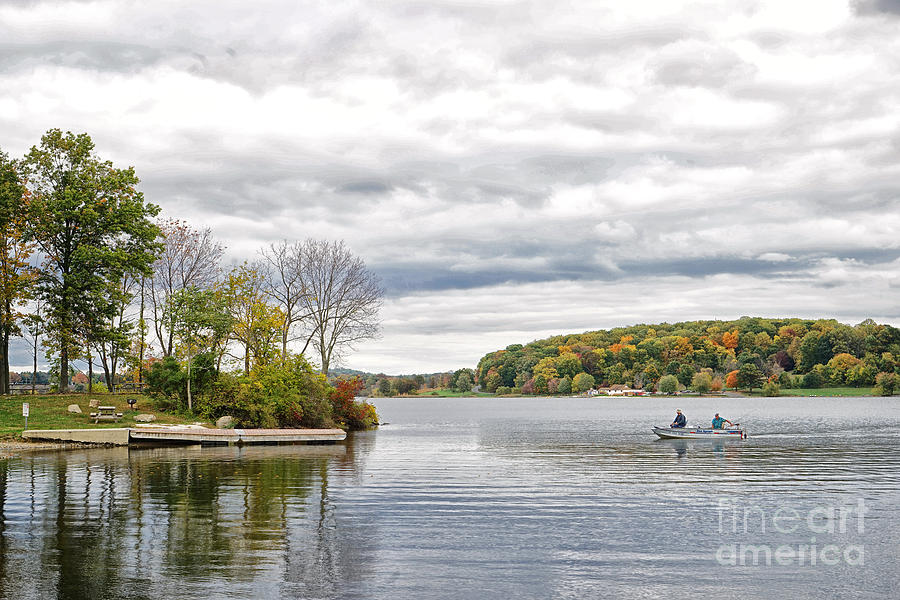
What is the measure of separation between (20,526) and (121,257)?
36.9m

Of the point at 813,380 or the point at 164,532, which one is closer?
the point at 164,532

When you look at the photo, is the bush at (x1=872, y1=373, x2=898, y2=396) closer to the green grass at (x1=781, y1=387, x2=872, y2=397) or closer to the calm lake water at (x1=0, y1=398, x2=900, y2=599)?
the green grass at (x1=781, y1=387, x2=872, y2=397)

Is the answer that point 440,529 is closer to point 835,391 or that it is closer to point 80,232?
point 80,232

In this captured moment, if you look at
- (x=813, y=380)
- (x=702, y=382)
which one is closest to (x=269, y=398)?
(x=702, y=382)

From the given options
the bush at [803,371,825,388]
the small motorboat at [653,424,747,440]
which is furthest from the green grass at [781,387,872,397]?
the small motorboat at [653,424,747,440]

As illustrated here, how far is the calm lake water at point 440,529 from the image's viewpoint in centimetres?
1409

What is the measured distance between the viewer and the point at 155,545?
16625 millimetres

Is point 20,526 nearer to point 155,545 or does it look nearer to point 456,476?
point 155,545

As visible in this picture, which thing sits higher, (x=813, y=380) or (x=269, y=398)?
(x=269, y=398)

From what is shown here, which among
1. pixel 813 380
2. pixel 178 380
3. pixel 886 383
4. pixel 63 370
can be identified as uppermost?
pixel 63 370

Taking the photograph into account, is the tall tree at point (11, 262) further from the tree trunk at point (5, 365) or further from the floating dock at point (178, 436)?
the floating dock at point (178, 436)

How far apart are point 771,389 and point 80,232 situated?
178 metres

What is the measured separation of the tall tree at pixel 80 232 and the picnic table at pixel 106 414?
879 cm

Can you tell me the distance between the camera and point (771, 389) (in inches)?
7648
